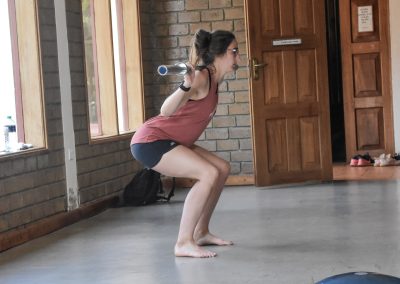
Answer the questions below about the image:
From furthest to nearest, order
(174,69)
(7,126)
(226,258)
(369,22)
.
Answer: (369,22)
(7,126)
(226,258)
(174,69)

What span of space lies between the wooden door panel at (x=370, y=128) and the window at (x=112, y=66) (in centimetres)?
295

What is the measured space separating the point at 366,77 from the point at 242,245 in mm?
4940

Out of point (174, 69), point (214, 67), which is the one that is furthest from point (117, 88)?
point (174, 69)

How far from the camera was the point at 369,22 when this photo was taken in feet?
30.3

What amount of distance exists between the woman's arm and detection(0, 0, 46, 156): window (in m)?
1.66

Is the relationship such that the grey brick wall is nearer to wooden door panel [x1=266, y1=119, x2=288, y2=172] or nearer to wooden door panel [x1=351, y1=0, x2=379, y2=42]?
wooden door panel [x1=266, y1=119, x2=288, y2=172]

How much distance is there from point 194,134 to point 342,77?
514 centimetres

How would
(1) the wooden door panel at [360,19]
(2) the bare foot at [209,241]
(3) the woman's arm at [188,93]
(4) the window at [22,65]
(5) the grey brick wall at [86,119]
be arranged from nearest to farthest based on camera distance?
(3) the woman's arm at [188,93] → (2) the bare foot at [209,241] → (5) the grey brick wall at [86,119] → (4) the window at [22,65] → (1) the wooden door panel at [360,19]

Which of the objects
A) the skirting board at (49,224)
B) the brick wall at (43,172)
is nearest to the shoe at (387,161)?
the skirting board at (49,224)

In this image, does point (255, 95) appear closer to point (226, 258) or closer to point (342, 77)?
point (342, 77)

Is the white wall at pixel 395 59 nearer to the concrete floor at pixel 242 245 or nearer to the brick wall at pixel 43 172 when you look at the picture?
the concrete floor at pixel 242 245

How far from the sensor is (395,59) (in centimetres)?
913

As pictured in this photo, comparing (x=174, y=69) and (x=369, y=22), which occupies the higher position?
(x=369, y=22)

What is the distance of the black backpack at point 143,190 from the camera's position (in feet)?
23.1
